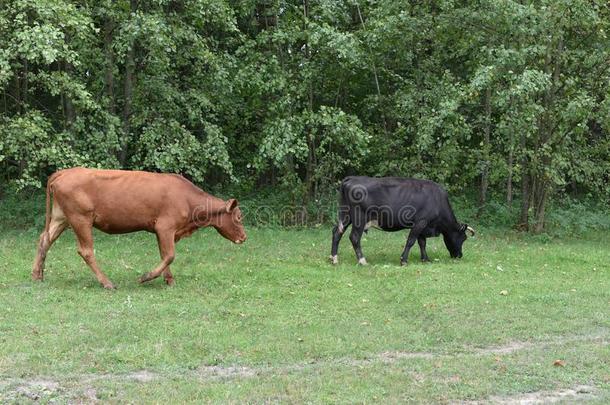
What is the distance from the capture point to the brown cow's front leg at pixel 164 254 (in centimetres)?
1148

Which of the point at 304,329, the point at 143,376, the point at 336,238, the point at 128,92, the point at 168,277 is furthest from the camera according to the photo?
the point at 128,92

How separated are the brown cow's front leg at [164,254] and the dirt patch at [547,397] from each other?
6.22 meters

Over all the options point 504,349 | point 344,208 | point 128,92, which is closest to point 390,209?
point 344,208

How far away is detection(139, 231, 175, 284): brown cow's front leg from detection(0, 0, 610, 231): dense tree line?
525 centimetres

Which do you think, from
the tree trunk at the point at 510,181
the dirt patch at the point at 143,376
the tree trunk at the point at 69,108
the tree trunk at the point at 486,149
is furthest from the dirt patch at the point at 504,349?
the tree trunk at the point at 69,108

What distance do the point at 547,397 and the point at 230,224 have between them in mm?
6980

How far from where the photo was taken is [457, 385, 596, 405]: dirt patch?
6.58 metres

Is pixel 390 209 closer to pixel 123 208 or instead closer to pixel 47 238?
pixel 123 208

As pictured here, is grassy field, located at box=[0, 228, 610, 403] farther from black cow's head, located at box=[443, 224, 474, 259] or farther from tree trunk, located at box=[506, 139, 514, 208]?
tree trunk, located at box=[506, 139, 514, 208]

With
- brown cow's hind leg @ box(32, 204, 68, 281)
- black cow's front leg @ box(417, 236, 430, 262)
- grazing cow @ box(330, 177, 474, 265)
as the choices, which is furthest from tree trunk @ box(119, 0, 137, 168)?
black cow's front leg @ box(417, 236, 430, 262)

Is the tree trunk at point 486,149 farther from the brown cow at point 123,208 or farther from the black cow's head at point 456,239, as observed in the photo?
the brown cow at point 123,208

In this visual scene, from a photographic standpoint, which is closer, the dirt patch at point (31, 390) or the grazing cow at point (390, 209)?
the dirt patch at point (31, 390)

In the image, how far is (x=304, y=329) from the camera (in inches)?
359

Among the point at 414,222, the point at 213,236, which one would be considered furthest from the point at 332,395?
the point at 213,236
